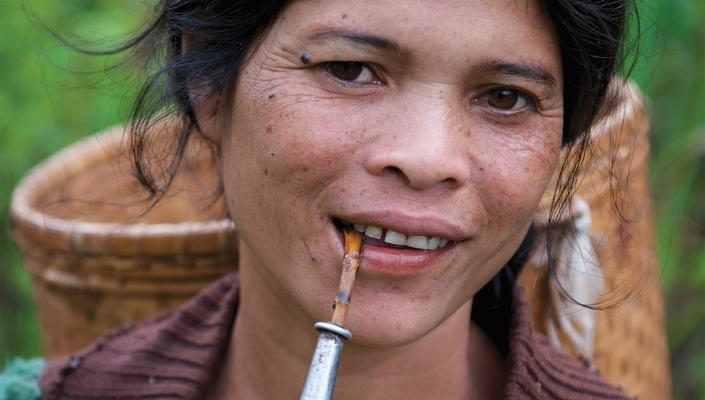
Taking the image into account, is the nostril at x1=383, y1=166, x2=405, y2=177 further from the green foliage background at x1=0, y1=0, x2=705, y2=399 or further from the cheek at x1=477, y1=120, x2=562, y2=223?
→ the green foliage background at x1=0, y1=0, x2=705, y2=399

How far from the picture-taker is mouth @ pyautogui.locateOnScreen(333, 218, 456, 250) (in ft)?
4.28

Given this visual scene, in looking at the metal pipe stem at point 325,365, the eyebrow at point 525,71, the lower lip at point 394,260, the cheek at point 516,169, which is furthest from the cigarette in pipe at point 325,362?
the eyebrow at point 525,71

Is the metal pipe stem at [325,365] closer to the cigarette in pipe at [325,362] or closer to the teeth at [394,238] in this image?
the cigarette in pipe at [325,362]

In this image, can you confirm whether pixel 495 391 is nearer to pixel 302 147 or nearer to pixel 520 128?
pixel 520 128

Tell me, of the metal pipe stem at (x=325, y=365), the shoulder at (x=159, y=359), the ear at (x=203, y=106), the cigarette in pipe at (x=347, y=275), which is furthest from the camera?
the shoulder at (x=159, y=359)

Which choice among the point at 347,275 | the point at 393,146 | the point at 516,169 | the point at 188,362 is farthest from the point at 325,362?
the point at 188,362

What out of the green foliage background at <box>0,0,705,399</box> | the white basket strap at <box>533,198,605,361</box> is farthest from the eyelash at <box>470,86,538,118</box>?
the green foliage background at <box>0,0,705,399</box>

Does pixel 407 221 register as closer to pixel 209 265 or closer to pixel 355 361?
pixel 355 361

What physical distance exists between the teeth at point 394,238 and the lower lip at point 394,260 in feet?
0.05

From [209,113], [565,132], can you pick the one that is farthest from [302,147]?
[565,132]

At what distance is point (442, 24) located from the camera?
1.27 m

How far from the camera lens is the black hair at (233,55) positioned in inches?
54.8

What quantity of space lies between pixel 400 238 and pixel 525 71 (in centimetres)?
29

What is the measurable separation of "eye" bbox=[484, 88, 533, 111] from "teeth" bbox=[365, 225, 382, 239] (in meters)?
0.24
